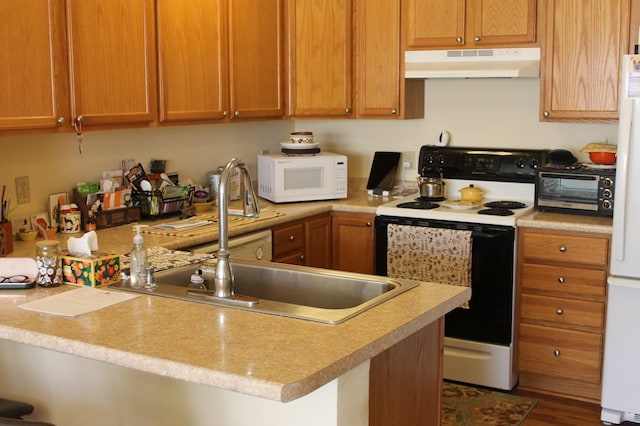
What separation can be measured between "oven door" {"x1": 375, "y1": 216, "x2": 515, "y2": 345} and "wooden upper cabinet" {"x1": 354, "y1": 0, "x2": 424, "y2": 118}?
30.9 inches

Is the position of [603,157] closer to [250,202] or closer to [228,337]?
[250,202]

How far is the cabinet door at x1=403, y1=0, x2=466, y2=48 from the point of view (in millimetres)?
4457

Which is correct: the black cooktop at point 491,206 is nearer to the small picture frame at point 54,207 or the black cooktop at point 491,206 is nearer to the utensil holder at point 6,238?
the small picture frame at point 54,207

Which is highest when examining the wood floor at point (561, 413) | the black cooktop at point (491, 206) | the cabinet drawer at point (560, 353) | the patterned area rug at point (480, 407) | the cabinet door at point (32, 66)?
the cabinet door at point (32, 66)

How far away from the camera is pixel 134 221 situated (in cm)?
404

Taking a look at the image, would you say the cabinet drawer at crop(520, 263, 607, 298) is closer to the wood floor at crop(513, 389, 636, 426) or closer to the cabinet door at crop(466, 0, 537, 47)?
the wood floor at crop(513, 389, 636, 426)

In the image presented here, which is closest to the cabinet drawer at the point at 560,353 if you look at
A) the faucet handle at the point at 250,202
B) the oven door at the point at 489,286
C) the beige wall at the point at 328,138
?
the oven door at the point at 489,286

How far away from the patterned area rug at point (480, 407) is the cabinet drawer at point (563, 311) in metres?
0.42

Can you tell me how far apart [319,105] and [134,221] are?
4.48 ft

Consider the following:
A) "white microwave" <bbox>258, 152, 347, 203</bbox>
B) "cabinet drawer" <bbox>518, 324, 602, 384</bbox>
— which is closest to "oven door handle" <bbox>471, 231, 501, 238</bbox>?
"cabinet drawer" <bbox>518, 324, 602, 384</bbox>

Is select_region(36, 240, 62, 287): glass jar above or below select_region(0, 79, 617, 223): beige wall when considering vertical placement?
below

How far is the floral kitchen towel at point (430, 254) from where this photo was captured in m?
4.24

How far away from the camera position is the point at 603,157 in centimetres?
421

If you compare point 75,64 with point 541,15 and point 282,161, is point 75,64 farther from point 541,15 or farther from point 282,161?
point 541,15
